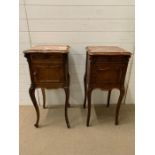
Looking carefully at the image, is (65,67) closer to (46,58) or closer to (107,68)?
(46,58)

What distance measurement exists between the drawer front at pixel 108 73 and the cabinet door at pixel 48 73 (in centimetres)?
34

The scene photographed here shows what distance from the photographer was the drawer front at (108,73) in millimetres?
1946

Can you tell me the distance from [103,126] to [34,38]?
1.33 meters

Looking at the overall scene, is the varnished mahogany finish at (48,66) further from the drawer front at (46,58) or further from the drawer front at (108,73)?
the drawer front at (108,73)

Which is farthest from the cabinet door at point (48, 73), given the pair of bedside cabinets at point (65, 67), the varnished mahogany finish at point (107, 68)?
the varnished mahogany finish at point (107, 68)

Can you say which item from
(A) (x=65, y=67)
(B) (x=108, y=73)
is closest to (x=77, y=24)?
(A) (x=65, y=67)

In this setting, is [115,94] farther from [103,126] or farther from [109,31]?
[109,31]

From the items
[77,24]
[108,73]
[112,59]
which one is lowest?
[108,73]

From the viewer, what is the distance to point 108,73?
199 centimetres

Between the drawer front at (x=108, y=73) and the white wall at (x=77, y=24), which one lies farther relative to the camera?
the white wall at (x=77, y=24)

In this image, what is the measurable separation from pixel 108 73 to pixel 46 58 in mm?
656

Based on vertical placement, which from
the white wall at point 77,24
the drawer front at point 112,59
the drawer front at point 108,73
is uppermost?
the white wall at point 77,24

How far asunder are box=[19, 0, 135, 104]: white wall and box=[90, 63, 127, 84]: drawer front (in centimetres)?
51

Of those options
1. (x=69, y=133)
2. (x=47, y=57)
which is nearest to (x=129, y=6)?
(x=47, y=57)
